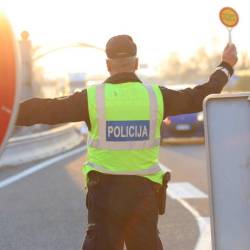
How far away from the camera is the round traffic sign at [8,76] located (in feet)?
9.22

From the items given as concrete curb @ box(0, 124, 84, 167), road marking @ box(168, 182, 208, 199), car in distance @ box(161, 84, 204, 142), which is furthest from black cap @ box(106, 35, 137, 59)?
car in distance @ box(161, 84, 204, 142)

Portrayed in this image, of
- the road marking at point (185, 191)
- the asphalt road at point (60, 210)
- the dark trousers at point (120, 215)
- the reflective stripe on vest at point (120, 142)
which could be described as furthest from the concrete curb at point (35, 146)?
the dark trousers at point (120, 215)

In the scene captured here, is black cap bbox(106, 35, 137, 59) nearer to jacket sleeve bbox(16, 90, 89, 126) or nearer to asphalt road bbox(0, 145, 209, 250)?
jacket sleeve bbox(16, 90, 89, 126)

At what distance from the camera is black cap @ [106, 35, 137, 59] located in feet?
14.2

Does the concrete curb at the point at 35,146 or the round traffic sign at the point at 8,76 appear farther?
the concrete curb at the point at 35,146

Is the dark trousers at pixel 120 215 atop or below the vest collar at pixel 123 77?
below

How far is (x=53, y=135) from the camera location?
860 inches

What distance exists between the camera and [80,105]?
4258mm

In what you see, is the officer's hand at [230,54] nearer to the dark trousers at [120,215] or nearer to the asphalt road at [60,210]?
the dark trousers at [120,215]

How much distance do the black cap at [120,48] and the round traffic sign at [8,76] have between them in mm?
1526

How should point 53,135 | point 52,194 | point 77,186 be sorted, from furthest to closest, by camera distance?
point 53,135 → point 77,186 → point 52,194

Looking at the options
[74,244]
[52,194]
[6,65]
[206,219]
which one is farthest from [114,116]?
[52,194]

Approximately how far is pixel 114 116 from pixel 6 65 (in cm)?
156

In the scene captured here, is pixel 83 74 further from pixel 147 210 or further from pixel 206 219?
pixel 147 210
